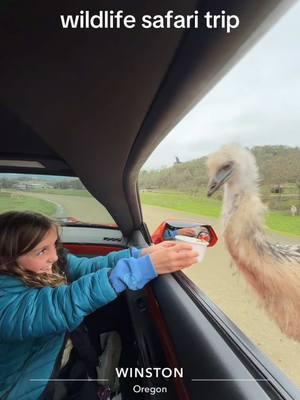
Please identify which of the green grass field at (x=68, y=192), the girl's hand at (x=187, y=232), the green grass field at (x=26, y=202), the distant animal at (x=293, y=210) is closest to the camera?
the distant animal at (x=293, y=210)

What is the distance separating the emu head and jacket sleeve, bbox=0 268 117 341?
28 centimetres

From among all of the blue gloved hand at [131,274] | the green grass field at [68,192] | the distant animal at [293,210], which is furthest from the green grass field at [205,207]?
the green grass field at [68,192]

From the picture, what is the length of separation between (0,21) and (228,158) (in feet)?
1.74

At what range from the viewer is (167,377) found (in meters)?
0.72

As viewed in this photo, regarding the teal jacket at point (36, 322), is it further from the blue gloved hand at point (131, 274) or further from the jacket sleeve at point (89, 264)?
the jacket sleeve at point (89, 264)

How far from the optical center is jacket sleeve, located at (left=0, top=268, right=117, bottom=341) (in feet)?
2.04

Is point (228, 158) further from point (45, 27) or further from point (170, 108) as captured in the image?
point (45, 27)

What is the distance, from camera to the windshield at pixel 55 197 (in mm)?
1225

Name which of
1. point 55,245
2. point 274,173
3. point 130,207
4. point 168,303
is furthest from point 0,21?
point 130,207

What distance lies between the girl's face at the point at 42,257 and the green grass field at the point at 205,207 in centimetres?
29

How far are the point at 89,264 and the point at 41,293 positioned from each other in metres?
0.29

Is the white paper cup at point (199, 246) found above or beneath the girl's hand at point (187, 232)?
beneath

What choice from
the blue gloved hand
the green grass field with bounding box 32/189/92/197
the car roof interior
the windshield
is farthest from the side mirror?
the green grass field with bounding box 32/189/92/197

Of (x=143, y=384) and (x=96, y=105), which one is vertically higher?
(x=96, y=105)
